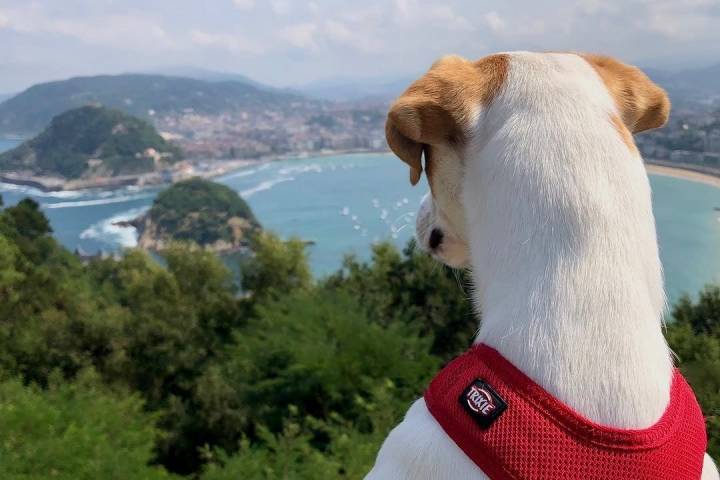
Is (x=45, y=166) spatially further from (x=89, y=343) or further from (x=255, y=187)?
(x=89, y=343)

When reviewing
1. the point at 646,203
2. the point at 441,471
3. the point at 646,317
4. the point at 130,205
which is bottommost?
the point at 130,205

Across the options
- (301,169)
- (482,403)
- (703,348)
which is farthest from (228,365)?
(301,169)

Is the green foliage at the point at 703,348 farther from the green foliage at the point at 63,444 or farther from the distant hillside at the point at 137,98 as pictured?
the distant hillside at the point at 137,98

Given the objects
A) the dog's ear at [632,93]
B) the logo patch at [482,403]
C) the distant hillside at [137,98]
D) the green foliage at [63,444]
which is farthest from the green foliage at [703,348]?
the distant hillside at [137,98]

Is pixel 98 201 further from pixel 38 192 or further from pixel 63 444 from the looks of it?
pixel 63 444

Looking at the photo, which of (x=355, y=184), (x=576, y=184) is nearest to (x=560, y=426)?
(x=576, y=184)

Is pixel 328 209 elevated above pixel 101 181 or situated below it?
below
